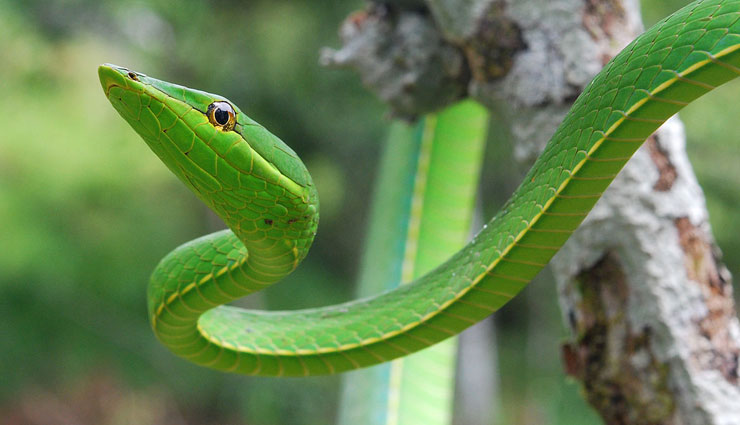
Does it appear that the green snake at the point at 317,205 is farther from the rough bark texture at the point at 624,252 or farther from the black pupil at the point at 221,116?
the rough bark texture at the point at 624,252

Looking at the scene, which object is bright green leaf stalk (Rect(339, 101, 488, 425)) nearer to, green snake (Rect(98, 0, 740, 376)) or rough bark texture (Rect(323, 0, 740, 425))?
rough bark texture (Rect(323, 0, 740, 425))

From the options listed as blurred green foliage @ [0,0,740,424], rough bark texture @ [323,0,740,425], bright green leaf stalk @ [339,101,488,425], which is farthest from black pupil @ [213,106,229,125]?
blurred green foliage @ [0,0,740,424]

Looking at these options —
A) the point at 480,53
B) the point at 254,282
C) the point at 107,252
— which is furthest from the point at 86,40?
the point at 254,282

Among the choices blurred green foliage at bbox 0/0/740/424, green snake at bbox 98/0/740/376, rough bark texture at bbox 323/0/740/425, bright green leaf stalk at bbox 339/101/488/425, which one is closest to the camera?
green snake at bbox 98/0/740/376

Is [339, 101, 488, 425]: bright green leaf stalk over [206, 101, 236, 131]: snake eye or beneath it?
over

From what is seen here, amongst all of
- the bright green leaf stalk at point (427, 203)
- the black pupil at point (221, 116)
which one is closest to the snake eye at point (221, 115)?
the black pupil at point (221, 116)

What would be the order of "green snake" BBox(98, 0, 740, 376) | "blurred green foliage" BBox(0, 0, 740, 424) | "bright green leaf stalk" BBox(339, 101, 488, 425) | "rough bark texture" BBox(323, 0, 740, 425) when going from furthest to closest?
"blurred green foliage" BBox(0, 0, 740, 424)
"bright green leaf stalk" BBox(339, 101, 488, 425)
"rough bark texture" BBox(323, 0, 740, 425)
"green snake" BBox(98, 0, 740, 376)

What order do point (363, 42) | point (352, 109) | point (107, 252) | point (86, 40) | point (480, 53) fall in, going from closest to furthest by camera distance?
point (480, 53)
point (363, 42)
point (86, 40)
point (107, 252)
point (352, 109)

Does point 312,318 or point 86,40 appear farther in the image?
point 86,40

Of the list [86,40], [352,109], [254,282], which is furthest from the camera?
[352,109]

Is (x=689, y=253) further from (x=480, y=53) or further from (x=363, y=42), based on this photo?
(x=363, y=42)
